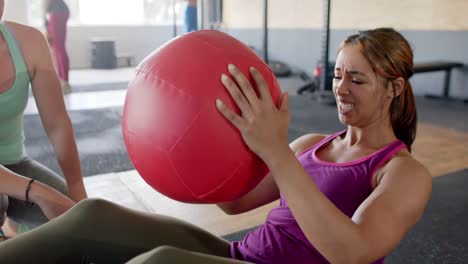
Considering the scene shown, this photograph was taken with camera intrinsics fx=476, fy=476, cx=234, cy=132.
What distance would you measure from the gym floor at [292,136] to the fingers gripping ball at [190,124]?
1.12 meters

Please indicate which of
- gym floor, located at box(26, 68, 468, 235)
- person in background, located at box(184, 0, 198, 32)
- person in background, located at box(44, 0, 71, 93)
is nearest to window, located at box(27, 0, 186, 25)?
person in background, located at box(184, 0, 198, 32)

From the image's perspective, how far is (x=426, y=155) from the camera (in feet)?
10.1

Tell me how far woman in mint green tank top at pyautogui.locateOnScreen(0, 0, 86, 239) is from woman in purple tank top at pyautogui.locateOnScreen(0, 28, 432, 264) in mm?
449

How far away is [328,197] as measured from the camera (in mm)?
986

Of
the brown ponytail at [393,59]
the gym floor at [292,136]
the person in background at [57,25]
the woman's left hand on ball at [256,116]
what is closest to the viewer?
the woman's left hand on ball at [256,116]

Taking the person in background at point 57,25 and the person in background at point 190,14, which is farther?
the person in background at point 190,14

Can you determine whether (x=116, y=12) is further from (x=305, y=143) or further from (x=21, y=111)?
(x=305, y=143)

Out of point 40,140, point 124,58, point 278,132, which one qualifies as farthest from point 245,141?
point 124,58

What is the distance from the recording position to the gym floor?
2146 millimetres

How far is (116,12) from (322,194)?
29.9 ft

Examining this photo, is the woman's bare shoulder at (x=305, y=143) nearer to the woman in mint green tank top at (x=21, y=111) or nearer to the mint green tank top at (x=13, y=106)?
the woman in mint green tank top at (x=21, y=111)

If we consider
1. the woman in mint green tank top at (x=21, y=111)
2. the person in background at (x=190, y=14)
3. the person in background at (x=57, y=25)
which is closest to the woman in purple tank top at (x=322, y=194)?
the woman in mint green tank top at (x=21, y=111)

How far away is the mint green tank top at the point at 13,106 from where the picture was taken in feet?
4.42

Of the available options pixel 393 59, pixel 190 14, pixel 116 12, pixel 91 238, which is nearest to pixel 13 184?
pixel 91 238
